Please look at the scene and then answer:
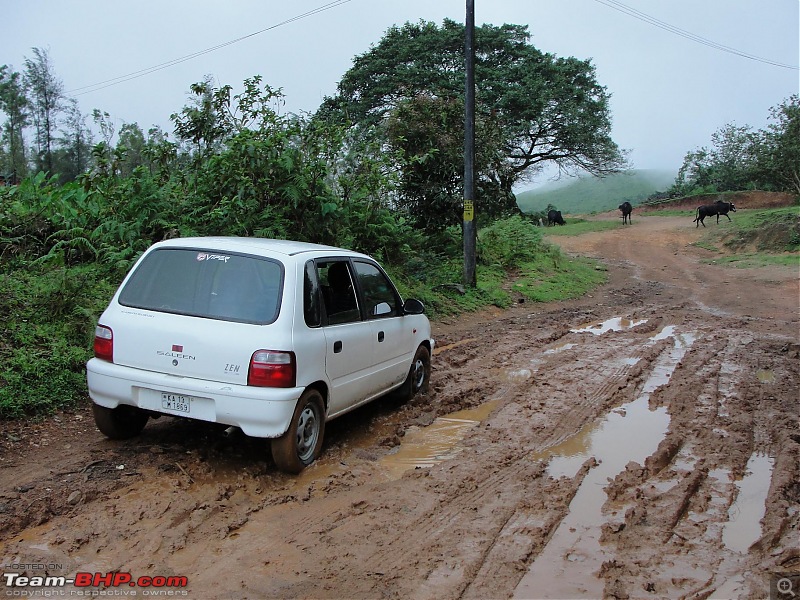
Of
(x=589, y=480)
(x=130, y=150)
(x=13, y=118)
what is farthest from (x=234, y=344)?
(x=13, y=118)

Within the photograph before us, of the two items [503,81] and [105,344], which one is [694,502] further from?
[503,81]

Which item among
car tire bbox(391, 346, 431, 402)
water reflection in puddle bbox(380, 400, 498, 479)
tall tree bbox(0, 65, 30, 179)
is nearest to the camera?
water reflection in puddle bbox(380, 400, 498, 479)

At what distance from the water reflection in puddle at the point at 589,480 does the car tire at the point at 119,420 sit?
3.19m

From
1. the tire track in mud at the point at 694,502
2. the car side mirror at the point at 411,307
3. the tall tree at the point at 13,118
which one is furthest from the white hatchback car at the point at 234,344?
the tall tree at the point at 13,118

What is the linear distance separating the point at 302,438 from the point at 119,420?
1.51 m

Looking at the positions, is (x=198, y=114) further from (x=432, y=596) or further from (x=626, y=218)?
(x=626, y=218)

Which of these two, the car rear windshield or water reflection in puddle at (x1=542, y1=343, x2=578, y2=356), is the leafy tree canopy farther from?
the car rear windshield

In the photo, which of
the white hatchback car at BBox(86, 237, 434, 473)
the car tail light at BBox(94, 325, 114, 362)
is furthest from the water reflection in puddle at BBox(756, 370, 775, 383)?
the car tail light at BBox(94, 325, 114, 362)

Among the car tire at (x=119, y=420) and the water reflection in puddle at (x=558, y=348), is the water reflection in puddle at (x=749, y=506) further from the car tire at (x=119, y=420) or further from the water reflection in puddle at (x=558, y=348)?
the water reflection in puddle at (x=558, y=348)

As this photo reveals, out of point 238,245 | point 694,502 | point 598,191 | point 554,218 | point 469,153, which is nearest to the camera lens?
point 694,502

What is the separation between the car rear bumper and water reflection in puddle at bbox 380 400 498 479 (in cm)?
107

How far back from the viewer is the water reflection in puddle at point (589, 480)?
3.63m

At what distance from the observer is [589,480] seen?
5.13 meters

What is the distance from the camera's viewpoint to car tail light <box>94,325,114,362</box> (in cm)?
497
